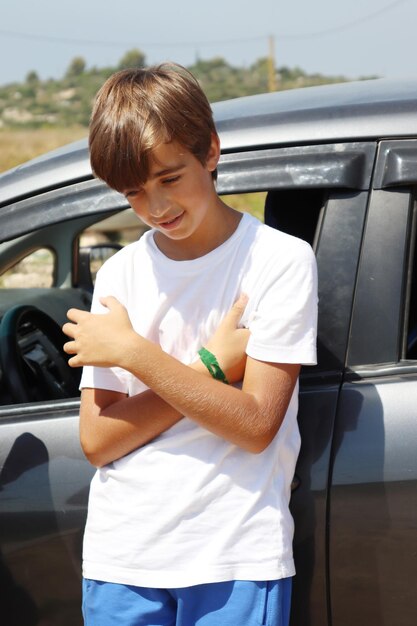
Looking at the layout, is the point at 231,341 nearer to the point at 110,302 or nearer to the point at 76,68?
the point at 110,302

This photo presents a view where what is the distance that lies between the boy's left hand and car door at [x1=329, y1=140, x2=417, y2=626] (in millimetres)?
537

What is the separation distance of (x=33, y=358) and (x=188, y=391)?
1162 millimetres

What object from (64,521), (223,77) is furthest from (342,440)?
(223,77)

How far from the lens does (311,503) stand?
6.71 ft

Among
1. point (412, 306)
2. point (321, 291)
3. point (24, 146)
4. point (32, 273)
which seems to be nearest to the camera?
point (321, 291)

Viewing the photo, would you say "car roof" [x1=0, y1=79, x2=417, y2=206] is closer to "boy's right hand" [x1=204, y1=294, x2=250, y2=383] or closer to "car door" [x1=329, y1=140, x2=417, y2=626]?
"car door" [x1=329, y1=140, x2=417, y2=626]

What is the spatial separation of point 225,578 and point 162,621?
161 millimetres

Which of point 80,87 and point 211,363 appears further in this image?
point 80,87

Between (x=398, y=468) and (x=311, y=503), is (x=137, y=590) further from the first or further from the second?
(x=398, y=468)

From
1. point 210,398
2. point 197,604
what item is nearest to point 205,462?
point 210,398

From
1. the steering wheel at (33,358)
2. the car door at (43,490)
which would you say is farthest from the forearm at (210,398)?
the steering wheel at (33,358)

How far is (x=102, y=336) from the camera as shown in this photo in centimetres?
181

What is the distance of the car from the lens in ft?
6.66

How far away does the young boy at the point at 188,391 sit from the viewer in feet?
5.79
